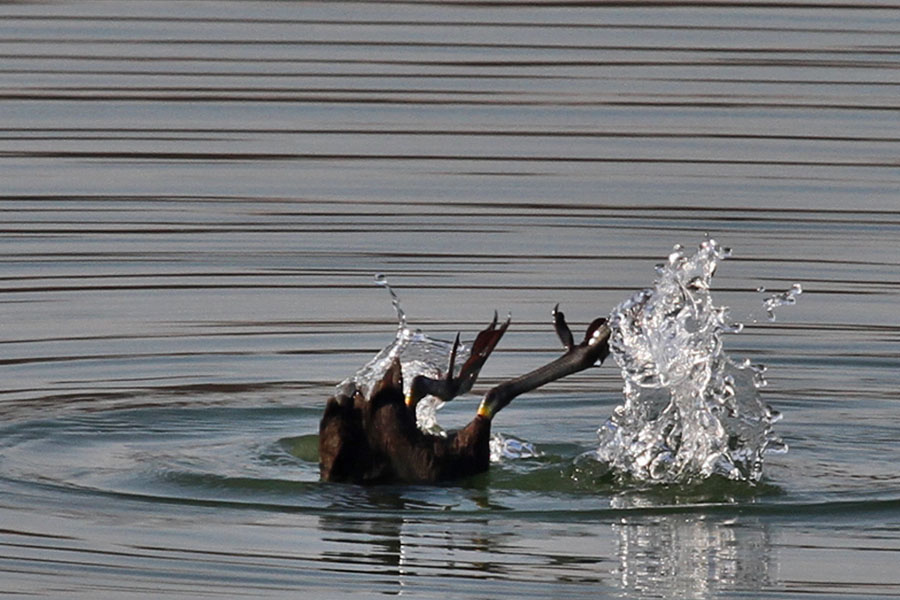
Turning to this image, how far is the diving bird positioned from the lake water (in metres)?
0.08

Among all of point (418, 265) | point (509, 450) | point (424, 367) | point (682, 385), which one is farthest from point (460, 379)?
point (418, 265)

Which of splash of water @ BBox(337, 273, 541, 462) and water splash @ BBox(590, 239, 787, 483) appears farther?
splash of water @ BBox(337, 273, 541, 462)

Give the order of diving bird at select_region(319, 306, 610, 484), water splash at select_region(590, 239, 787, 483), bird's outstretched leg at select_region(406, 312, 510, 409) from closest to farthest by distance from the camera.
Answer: diving bird at select_region(319, 306, 610, 484) < bird's outstretched leg at select_region(406, 312, 510, 409) < water splash at select_region(590, 239, 787, 483)

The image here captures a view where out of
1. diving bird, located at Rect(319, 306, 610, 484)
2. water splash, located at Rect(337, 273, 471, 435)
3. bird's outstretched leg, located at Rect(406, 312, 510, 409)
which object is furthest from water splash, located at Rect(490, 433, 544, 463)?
bird's outstretched leg, located at Rect(406, 312, 510, 409)

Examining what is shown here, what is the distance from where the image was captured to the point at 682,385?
8.65 metres

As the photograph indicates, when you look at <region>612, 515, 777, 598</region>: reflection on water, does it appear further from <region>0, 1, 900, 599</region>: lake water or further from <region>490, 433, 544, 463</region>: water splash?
<region>490, 433, 544, 463</region>: water splash

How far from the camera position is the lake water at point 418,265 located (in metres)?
7.43

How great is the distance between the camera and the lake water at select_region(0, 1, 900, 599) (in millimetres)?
7434

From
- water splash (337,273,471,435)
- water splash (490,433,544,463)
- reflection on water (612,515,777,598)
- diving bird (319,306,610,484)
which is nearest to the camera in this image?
reflection on water (612,515,777,598)

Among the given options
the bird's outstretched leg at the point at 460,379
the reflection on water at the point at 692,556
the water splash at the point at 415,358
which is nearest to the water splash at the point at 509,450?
the water splash at the point at 415,358

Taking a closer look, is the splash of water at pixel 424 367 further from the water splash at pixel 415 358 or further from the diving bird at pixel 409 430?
the diving bird at pixel 409 430

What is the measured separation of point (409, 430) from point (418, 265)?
4.08 meters

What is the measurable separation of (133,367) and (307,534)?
2.86 meters

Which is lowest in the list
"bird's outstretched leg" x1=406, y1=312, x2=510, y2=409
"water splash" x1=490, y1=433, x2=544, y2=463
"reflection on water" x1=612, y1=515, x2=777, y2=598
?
"reflection on water" x1=612, y1=515, x2=777, y2=598
